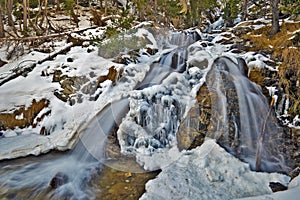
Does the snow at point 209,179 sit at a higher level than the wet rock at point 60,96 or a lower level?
lower

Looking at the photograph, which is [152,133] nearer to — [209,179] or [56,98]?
[209,179]

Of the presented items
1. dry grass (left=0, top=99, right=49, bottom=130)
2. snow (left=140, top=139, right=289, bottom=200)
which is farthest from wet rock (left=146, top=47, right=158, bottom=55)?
snow (left=140, top=139, right=289, bottom=200)

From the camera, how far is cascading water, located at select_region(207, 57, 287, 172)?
4.98 meters

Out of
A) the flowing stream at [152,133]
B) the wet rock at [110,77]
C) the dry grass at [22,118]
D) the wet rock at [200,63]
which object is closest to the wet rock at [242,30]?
the wet rock at [200,63]

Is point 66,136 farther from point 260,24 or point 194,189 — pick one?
point 260,24

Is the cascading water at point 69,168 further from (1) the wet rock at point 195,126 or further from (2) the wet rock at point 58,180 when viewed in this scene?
(1) the wet rock at point 195,126

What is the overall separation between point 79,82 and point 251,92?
182 inches

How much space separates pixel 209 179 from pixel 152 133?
1754 mm

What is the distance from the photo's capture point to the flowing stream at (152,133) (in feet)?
15.5

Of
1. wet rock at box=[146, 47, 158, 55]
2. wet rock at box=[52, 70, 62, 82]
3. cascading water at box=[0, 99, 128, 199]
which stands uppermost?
wet rock at box=[146, 47, 158, 55]

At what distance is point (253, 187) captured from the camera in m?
4.07

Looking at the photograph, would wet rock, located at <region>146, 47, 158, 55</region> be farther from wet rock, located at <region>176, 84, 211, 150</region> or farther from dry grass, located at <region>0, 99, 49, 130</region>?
dry grass, located at <region>0, 99, 49, 130</region>

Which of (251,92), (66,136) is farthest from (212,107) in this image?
(66,136)

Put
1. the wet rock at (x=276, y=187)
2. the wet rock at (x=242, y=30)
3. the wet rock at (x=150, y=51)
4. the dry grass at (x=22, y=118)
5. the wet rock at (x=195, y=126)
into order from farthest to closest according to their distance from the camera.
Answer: the wet rock at (x=242, y=30), the wet rock at (x=150, y=51), the dry grass at (x=22, y=118), the wet rock at (x=195, y=126), the wet rock at (x=276, y=187)
